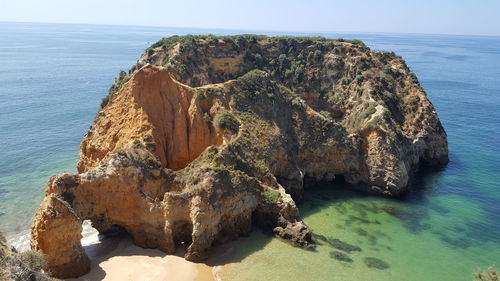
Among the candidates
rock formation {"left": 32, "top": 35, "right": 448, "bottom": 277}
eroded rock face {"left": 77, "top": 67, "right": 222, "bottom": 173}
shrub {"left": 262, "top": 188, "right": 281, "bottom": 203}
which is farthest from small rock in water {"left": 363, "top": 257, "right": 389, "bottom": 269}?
eroded rock face {"left": 77, "top": 67, "right": 222, "bottom": 173}

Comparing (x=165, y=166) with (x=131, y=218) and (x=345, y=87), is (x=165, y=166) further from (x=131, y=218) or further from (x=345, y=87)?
(x=345, y=87)

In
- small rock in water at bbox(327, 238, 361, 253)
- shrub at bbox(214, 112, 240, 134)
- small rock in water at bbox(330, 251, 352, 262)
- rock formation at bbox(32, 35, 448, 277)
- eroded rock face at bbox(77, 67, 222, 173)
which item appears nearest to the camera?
rock formation at bbox(32, 35, 448, 277)

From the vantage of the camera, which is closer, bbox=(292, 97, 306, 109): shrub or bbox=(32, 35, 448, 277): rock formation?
bbox=(32, 35, 448, 277): rock formation

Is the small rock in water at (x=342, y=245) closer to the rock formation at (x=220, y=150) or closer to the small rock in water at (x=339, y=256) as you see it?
the small rock in water at (x=339, y=256)

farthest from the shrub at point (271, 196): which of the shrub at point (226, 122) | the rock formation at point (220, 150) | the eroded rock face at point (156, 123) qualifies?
the shrub at point (226, 122)

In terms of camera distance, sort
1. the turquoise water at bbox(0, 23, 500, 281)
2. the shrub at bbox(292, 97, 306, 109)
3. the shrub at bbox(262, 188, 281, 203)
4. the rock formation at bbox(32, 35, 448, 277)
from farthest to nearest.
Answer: the shrub at bbox(292, 97, 306, 109)
the shrub at bbox(262, 188, 281, 203)
the turquoise water at bbox(0, 23, 500, 281)
the rock formation at bbox(32, 35, 448, 277)

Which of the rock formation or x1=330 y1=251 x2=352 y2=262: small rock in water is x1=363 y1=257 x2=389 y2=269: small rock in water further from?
the rock formation

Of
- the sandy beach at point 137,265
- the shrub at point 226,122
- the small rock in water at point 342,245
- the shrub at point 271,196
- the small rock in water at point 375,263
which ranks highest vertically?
the shrub at point 226,122

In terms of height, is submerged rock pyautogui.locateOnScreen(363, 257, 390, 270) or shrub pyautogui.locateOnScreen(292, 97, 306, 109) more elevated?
shrub pyautogui.locateOnScreen(292, 97, 306, 109)

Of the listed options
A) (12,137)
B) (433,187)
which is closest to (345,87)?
(433,187)
